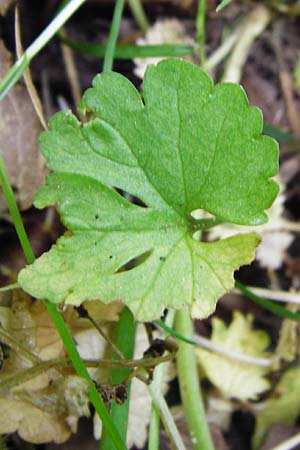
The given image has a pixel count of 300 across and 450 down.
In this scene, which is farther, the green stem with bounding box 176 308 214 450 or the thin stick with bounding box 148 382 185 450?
the green stem with bounding box 176 308 214 450

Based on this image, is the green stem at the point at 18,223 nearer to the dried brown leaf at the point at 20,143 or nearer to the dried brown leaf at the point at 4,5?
the dried brown leaf at the point at 20,143

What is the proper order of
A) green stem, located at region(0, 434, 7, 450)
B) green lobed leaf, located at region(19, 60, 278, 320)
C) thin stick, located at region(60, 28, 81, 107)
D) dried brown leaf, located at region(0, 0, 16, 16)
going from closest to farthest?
green lobed leaf, located at region(19, 60, 278, 320), green stem, located at region(0, 434, 7, 450), dried brown leaf, located at region(0, 0, 16, 16), thin stick, located at region(60, 28, 81, 107)

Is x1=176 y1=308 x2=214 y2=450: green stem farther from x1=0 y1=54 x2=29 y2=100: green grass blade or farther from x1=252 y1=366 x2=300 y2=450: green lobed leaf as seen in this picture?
x1=0 y1=54 x2=29 y2=100: green grass blade

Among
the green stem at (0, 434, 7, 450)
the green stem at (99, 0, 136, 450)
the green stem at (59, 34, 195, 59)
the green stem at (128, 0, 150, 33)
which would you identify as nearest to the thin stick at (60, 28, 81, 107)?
the green stem at (59, 34, 195, 59)

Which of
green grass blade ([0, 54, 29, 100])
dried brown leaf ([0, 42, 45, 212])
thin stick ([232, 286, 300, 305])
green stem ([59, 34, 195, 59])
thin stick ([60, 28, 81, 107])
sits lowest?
thin stick ([232, 286, 300, 305])

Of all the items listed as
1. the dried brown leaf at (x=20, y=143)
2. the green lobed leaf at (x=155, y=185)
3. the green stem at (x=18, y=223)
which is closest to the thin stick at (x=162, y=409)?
the green lobed leaf at (x=155, y=185)

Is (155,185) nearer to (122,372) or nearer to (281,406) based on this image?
(122,372)

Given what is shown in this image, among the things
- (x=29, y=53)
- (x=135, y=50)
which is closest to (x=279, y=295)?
(x=135, y=50)
